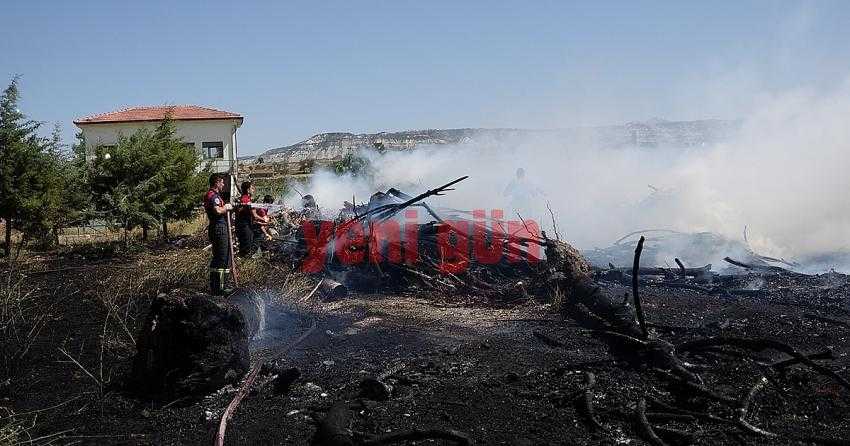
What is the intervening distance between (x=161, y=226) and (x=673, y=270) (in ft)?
43.0

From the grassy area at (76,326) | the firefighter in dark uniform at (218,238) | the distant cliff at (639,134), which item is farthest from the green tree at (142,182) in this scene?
the distant cliff at (639,134)

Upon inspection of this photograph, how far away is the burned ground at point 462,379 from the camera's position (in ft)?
15.1

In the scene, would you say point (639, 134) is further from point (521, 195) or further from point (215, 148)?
point (215, 148)

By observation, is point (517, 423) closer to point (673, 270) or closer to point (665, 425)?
point (665, 425)

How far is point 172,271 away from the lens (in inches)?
342

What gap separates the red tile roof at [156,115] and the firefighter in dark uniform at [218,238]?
A: 28647 mm

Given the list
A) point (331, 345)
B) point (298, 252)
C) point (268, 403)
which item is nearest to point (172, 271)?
point (298, 252)

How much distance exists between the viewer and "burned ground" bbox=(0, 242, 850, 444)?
4.61 meters

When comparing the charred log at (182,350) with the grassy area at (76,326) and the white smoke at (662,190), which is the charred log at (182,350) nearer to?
the grassy area at (76,326)

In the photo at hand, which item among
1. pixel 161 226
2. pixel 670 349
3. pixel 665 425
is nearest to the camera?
pixel 665 425

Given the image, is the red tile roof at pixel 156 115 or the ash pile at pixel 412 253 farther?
the red tile roof at pixel 156 115

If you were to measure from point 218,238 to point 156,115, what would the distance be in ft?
106

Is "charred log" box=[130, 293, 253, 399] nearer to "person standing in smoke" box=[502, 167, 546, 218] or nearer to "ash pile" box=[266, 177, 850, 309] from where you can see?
"ash pile" box=[266, 177, 850, 309]

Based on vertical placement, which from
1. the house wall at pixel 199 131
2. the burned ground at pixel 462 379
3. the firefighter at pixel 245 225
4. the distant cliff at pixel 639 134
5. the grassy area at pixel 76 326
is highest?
the house wall at pixel 199 131
